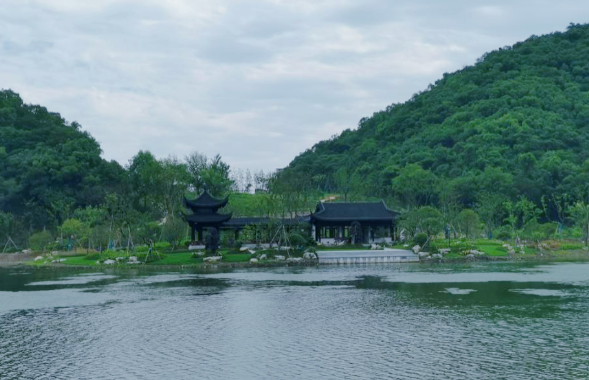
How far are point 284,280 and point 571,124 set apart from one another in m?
98.6

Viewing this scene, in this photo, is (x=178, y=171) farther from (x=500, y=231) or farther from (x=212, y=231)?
(x=500, y=231)

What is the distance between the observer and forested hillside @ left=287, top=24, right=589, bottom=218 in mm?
111812

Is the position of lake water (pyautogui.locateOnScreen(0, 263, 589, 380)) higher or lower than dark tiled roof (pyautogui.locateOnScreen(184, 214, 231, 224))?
lower

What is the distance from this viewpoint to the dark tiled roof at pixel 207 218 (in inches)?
3172

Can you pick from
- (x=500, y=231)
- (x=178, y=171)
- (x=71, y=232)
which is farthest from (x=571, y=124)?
(x=71, y=232)

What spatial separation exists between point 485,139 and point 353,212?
54.5m

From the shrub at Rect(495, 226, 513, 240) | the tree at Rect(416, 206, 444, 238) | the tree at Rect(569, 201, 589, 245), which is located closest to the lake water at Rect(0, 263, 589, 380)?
the tree at Rect(416, 206, 444, 238)

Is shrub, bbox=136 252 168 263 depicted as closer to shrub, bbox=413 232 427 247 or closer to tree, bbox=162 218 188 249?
tree, bbox=162 218 188 249

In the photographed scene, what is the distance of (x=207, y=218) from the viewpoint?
81.1m

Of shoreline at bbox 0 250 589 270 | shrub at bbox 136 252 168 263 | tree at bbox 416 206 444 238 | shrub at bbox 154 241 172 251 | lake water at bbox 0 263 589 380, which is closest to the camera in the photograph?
lake water at bbox 0 263 589 380

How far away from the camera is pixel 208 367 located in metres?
25.4

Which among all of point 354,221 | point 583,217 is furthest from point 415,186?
point 583,217

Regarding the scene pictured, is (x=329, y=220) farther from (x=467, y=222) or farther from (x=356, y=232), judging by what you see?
(x=467, y=222)

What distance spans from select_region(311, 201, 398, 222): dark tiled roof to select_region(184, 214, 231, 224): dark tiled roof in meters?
12.2
